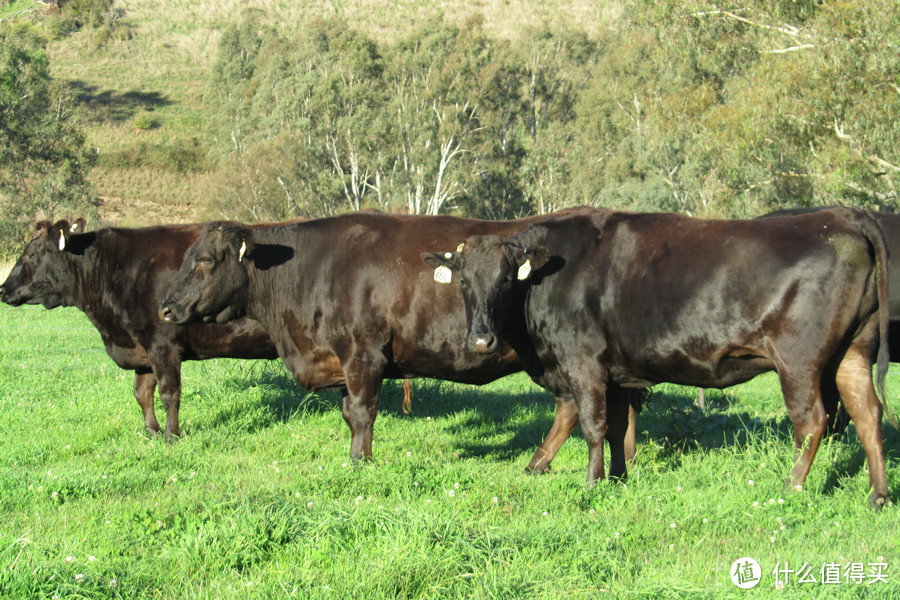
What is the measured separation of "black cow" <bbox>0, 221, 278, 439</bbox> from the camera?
891cm

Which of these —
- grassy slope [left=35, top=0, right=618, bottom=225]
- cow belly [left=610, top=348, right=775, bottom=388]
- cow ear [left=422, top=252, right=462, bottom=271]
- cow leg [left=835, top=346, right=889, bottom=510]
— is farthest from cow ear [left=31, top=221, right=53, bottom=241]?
grassy slope [left=35, top=0, right=618, bottom=225]

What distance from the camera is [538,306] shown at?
711 cm

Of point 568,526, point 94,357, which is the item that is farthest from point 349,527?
point 94,357

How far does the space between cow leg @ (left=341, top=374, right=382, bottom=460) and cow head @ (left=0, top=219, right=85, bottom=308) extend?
13.3ft

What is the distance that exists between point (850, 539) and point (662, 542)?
1074mm

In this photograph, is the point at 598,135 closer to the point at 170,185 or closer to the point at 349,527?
the point at 170,185

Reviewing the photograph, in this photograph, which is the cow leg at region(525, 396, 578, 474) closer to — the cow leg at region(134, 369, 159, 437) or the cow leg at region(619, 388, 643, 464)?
the cow leg at region(619, 388, 643, 464)

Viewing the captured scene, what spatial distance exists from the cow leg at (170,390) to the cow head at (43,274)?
1.78 meters

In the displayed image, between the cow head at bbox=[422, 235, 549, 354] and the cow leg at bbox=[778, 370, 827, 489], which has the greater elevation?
the cow head at bbox=[422, 235, 549, 354]

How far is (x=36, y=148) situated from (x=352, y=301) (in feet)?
128

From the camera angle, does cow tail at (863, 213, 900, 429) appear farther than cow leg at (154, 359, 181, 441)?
No

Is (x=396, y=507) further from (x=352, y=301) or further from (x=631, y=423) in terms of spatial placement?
(x=631, y=423)

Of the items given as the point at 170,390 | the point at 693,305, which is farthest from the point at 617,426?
the point at 170,390

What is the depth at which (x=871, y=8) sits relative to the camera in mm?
22000
